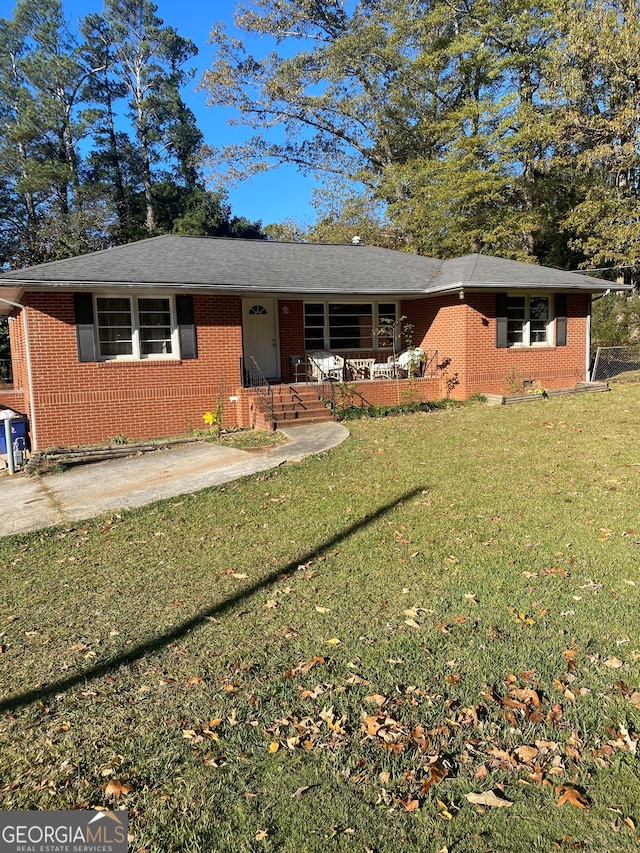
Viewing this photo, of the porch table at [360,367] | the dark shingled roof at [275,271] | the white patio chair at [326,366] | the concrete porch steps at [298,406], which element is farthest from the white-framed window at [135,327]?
the porch table at [360,367]

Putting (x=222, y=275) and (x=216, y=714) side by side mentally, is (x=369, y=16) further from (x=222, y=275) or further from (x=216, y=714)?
(x=216, y=714)

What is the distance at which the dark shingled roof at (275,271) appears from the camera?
1148 cm

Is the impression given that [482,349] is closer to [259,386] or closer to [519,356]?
[519,356]

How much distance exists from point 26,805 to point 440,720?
2.04 metres

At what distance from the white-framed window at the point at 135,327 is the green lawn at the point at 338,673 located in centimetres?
614

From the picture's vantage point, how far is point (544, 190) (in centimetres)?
2408

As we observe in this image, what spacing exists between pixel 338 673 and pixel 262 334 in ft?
40.1

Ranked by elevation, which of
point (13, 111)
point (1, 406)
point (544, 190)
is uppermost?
point (13, 111)

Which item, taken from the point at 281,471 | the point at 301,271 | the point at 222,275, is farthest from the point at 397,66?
the point at 281,471

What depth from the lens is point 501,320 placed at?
14.8 meters

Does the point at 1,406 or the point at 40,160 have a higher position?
the point at 40,160

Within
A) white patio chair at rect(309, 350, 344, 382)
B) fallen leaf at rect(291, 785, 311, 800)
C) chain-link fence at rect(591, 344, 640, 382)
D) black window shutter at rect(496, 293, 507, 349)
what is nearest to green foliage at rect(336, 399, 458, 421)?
white patio chair at rect(309, 350, 344, 382)

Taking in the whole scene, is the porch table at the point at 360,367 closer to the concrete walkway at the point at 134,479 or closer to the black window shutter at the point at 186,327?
the concrete walkway at the point at 134,479

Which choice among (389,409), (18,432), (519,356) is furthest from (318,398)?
(18,432)
